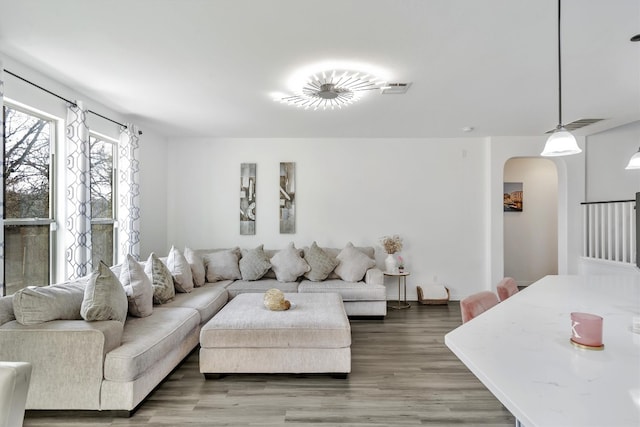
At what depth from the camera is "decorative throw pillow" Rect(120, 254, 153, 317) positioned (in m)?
2.86

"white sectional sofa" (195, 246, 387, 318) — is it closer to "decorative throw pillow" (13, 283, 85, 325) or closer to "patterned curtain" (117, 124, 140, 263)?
"patterned curtain" (117, 124, 140, 263)

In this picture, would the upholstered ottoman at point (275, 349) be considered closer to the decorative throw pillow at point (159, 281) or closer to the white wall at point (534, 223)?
the decorative throw pillow at point (159, 281)

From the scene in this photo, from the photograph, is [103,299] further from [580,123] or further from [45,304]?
[580,123]

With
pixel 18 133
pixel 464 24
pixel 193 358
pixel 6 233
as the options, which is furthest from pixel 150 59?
pixel 193 358

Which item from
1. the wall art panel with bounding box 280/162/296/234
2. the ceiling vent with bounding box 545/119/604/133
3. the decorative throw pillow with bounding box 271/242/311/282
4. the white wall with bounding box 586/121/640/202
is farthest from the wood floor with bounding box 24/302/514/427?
the white wall with bounding box 586/121/640/202

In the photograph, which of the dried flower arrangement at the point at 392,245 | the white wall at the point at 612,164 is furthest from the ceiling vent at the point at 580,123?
the dried flower arrangement at the point at 392,245

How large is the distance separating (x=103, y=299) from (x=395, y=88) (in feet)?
10.1

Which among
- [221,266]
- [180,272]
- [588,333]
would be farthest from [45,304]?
[588,333]

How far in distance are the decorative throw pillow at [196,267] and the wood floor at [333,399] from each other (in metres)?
1.21

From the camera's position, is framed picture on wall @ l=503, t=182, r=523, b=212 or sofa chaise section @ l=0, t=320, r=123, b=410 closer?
sofa chaise section @ l=0, t=320, r=123, b=410

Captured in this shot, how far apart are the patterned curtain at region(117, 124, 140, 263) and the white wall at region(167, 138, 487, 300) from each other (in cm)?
125

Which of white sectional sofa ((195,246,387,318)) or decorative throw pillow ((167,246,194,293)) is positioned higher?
decorative throw pillow ((167,246,194,293))

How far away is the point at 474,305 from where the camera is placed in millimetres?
1830

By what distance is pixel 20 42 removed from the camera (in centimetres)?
235
